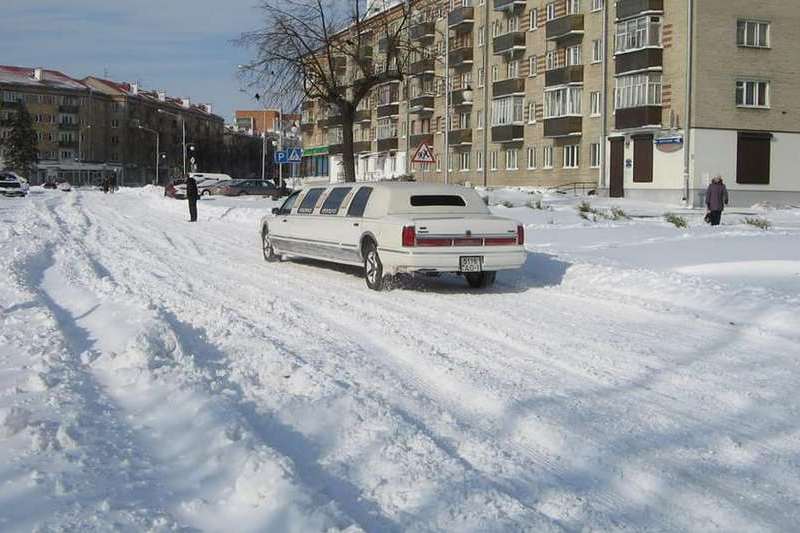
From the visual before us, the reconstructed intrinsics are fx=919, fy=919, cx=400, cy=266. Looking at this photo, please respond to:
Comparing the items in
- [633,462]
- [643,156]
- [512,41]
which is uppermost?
[512,41]

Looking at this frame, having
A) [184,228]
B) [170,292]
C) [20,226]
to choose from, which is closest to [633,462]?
[170,292]

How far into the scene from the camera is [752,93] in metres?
45.7

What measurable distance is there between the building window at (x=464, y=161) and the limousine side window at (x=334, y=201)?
170 ft

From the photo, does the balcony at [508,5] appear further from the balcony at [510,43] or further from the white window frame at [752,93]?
the white window frame at [752,93]

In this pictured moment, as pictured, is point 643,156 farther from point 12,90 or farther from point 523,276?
point 12,90

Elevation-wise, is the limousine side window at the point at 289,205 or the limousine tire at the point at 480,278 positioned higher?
the limousine side window at the point at 289,205

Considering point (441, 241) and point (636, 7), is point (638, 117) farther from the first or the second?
point (441, 241)

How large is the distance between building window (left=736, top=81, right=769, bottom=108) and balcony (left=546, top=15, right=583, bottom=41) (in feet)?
35.4

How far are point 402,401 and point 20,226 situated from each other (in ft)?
61.8

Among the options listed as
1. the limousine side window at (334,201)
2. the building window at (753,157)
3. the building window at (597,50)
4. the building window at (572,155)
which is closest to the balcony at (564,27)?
the building window at (597,50)

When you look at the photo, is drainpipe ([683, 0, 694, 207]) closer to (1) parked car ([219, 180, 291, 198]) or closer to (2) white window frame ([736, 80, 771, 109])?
(2) white window frame ([736, 80, 771, 109])

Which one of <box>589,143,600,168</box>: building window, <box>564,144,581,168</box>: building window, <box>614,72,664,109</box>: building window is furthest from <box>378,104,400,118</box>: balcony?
<box>614,72,664,109</box>: building window

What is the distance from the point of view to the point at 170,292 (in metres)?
11.4

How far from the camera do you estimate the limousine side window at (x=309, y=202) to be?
15.5 meters
